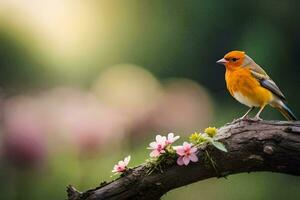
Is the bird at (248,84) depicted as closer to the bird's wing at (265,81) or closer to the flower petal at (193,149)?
the bird's wing at (265,81)

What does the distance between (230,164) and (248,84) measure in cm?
28

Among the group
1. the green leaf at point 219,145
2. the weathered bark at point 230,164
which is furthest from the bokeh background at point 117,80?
the green leaf at point 219,145

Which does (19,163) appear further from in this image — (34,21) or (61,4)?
(61,4)

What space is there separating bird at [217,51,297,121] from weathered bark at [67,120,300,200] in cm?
21

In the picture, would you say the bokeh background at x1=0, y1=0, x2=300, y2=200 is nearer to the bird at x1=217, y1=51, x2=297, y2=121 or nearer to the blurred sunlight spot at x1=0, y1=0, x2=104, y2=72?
the blurred sunlight spot at x1=0, y1=0, x2=104, y2=72

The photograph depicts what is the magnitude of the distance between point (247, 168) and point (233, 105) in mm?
2295

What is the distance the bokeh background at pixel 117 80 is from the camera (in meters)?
2.41

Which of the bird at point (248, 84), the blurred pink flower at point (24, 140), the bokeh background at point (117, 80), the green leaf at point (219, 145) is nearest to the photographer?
the green leaf at point (219, 145)

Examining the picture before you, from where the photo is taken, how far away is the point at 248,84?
78.2 inches

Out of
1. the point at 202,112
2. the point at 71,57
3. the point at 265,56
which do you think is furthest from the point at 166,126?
the point at 265,56

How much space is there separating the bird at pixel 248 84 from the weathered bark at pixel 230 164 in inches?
8.5

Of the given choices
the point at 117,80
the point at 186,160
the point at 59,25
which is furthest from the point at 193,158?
the point at 117,80

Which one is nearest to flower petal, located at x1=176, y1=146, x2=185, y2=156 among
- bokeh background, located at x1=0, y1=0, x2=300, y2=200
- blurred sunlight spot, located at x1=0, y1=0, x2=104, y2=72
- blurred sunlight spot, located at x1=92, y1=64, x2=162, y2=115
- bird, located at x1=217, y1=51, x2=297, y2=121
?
bird, located at x1=217, y1=51, x2=297, y2=121

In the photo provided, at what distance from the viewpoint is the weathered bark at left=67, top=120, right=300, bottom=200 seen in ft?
5.72
